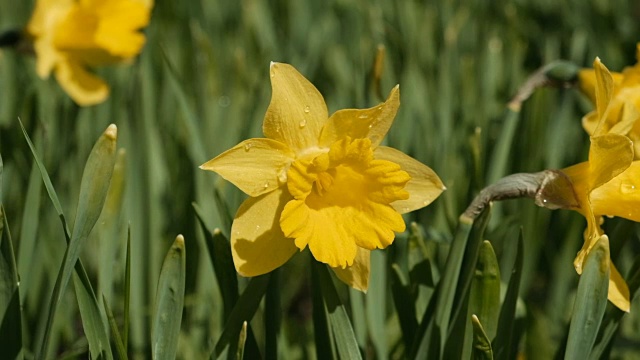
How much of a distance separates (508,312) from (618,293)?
0.13 meters

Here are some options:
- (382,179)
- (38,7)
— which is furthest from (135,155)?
(382,179)

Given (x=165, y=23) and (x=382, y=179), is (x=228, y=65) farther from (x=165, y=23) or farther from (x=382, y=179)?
(x=382, y=179)

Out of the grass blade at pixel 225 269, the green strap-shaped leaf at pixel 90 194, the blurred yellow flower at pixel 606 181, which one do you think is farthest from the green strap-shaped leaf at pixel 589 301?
the green strap-shaped leaf at pixel 90 194

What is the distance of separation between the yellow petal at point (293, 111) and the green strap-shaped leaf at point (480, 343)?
11.6 inches

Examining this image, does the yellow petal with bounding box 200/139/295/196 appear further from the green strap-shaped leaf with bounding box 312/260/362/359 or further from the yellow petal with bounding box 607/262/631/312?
the yellow petal with bounding box 607/262/631/312

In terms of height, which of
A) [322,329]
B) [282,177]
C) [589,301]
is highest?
[282,177]

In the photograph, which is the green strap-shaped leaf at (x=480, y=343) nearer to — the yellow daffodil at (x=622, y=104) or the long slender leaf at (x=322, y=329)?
the long slender leaf at (x=322, y=329)

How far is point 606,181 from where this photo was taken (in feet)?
2.94

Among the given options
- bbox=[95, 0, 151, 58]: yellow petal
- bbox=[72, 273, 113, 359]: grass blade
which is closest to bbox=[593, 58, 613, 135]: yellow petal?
bbox=[72, 273, 113, 359]: grass blade

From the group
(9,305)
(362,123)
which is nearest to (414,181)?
(362,123)

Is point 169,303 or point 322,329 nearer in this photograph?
point 169,303

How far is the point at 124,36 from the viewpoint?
1.81m

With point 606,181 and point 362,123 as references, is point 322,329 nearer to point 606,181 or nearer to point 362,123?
point 362,123

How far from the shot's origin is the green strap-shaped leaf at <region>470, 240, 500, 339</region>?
0.91 metres
